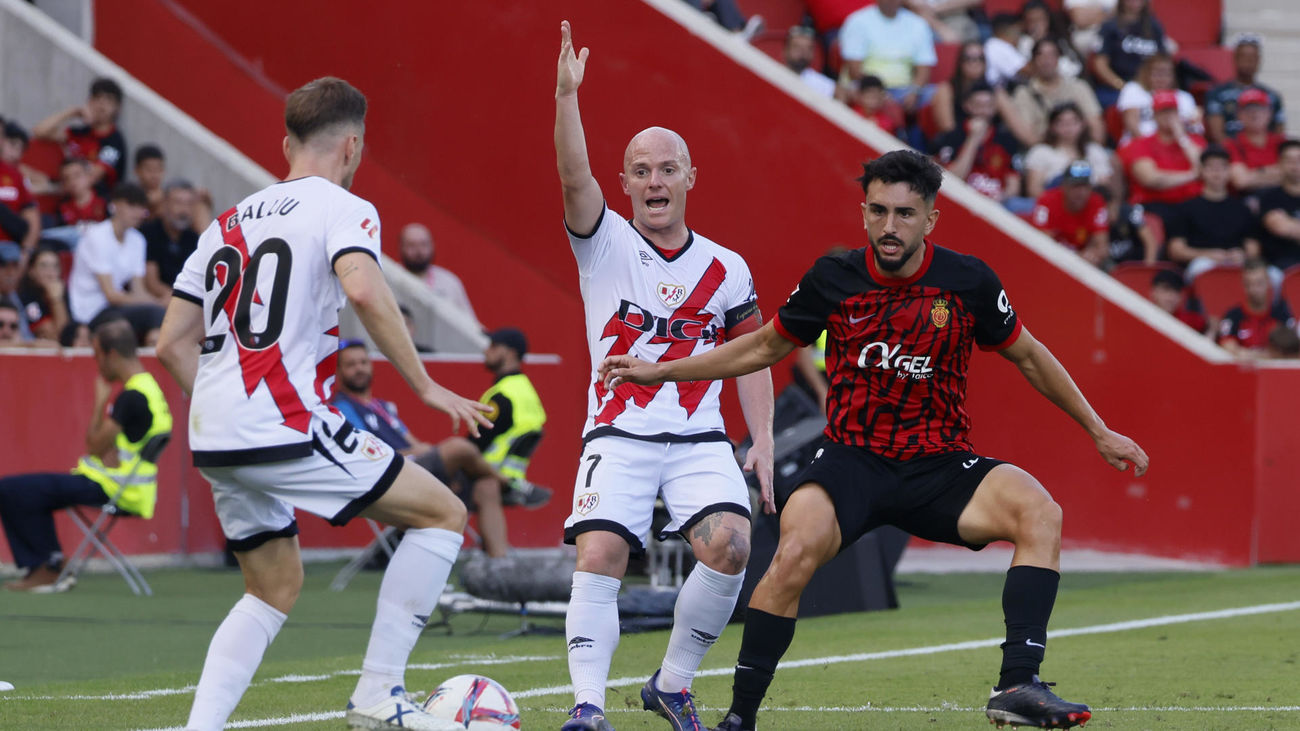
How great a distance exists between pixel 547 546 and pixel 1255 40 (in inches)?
402

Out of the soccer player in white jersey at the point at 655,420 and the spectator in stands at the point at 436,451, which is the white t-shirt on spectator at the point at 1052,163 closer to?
the spectator in stands at the point at 436,451

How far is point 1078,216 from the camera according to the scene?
54.5 feet

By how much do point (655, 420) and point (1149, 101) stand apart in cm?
1357

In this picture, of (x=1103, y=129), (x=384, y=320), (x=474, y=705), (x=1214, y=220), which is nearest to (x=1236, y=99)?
(x=1103, y=129)

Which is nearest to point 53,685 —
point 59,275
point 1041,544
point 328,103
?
point 328,103

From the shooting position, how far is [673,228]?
6840 millimetres

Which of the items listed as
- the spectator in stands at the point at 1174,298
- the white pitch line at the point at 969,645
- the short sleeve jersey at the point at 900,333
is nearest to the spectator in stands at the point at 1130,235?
the spectator in stands at the point at 1174,298

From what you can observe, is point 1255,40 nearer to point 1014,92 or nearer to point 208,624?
point 1014,92

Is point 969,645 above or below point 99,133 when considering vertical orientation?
below

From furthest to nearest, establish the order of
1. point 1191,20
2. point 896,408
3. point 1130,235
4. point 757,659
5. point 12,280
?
point 1191,20 < point 1130,235 < point 12,280 < point 896,408 < point 757,659

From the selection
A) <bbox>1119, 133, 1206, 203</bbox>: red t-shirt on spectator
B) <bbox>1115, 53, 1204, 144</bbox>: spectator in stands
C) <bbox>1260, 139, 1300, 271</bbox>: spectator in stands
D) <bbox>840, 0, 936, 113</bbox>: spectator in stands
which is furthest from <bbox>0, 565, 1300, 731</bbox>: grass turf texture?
<bbox>840, 0, 936, 113</bbox>: spectator in stands

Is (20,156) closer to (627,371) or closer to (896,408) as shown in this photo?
(627,371)

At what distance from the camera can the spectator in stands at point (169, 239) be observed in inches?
612

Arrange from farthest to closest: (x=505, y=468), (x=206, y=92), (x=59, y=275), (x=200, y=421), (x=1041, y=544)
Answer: (x=206, y=92) < (x=59, y=275) < (x=505, y=468) < (x=1041, y=544) < (x=200, y=421)
